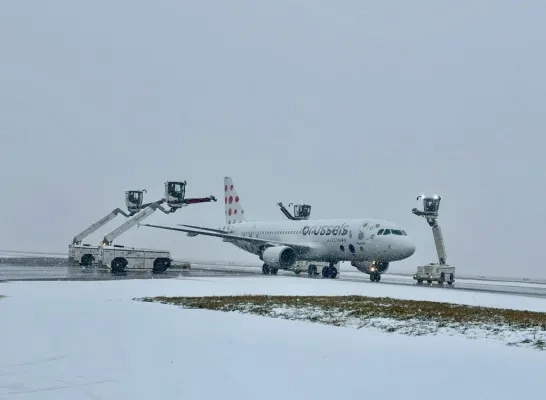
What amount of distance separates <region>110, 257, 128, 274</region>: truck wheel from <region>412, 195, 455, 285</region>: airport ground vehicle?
20.8m

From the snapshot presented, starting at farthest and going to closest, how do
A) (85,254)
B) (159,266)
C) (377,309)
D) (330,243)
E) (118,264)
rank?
(85,254) → (330,243) → (159,266) → (118,264) → (377,309)

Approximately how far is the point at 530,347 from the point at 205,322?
7981 millimetres

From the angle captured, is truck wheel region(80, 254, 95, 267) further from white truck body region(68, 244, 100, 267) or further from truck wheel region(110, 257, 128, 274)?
truck wheel region(110, 257, 128, 274)

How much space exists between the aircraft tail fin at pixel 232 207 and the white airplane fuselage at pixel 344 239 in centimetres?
900

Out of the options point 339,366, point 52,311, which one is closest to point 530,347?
point 339,366

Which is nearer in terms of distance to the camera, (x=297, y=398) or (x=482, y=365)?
(x=297, y=398)

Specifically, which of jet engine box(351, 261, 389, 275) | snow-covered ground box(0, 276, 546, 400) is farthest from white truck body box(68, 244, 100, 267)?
snow-covered ground box(0, 276, 546, 400)

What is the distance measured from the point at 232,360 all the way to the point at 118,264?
3386 centimetres

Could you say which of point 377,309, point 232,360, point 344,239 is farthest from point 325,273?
point 232,360

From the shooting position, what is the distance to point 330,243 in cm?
4803

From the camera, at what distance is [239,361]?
1109 centimetres

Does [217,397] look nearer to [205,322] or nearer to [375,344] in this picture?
[375,344]

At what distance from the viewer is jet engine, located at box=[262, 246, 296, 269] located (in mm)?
48250

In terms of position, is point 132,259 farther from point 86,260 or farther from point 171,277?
point 86,260
